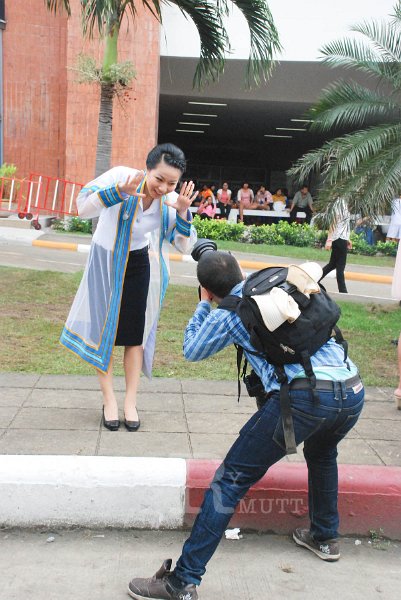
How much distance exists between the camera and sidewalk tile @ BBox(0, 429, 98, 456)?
4.05 m

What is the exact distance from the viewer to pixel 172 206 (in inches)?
167

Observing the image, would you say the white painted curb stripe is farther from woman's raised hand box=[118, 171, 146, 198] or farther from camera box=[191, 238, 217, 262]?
woman's raised hand box=[118, 171, 146, 198]

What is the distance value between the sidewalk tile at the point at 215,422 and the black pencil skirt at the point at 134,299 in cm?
66

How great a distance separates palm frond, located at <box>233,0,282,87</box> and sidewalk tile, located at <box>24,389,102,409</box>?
7.21m

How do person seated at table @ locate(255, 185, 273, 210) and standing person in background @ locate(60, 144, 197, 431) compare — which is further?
person seated at table @ locate(255, 185, 273, 210)

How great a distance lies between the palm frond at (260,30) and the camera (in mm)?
10395

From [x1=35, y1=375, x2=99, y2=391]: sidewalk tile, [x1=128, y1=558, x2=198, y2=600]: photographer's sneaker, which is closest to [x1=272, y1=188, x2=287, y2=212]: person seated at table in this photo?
[x1=35, y1=375, x2=99, y2=391]: sidewalk tile

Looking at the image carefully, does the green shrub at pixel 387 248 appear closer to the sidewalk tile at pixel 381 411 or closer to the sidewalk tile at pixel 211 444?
the sidewalk tile at pixel 381 411

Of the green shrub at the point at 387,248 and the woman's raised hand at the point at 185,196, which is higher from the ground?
the woman's raised hand at the point at 185,196

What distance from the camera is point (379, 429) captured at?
472cm

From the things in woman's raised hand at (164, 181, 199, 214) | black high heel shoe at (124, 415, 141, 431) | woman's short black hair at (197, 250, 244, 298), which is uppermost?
woman's raised hand at (164, 181, 199, 214)

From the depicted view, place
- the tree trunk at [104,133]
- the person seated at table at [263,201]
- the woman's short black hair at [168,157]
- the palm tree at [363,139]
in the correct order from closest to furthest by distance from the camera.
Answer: the woman's short black hair at [168,157]
the palm tree at [363,139]
the tree trunk at [104,133]
the person seated at table at [263,201]

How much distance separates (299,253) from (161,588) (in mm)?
13739

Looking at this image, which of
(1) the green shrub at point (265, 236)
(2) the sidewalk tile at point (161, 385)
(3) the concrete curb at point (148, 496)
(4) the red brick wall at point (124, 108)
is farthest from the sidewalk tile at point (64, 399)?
(4) the red brick wall at point (124, 108)
